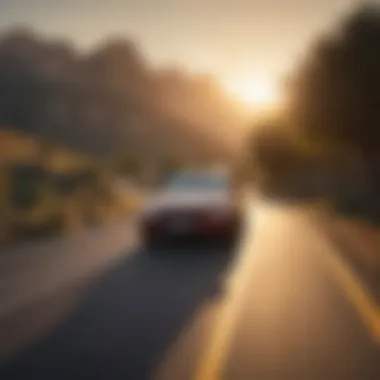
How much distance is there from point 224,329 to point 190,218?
9.25 metres

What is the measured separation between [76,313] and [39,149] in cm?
3122

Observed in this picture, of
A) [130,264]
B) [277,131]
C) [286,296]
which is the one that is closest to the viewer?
[286,296]

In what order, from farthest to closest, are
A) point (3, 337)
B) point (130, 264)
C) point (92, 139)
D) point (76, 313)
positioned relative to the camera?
point (92, 139)
point (130, 264)
point (76, 313)
point (3, 337)

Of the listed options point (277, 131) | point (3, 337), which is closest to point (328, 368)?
point (3, 337)

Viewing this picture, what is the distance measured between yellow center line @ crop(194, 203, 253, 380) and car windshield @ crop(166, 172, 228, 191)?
14.8 feet

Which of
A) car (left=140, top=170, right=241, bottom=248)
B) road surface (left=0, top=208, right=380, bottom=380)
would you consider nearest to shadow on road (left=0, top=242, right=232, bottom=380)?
road surface (left=0, top=208, right=380, bottom=380)

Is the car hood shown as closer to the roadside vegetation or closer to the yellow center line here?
the yellow center line

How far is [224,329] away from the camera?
1016cm

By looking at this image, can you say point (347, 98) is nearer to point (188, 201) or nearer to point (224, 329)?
point (188, 201)

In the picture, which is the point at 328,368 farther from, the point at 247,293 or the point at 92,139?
the point at 92,139

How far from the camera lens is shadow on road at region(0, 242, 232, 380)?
26.0ft

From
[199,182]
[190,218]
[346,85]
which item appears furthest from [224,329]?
[346,85]

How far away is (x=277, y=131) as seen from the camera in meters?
88.3

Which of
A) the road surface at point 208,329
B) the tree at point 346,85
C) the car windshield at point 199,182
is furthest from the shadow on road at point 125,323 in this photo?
the tree at point 346,85
